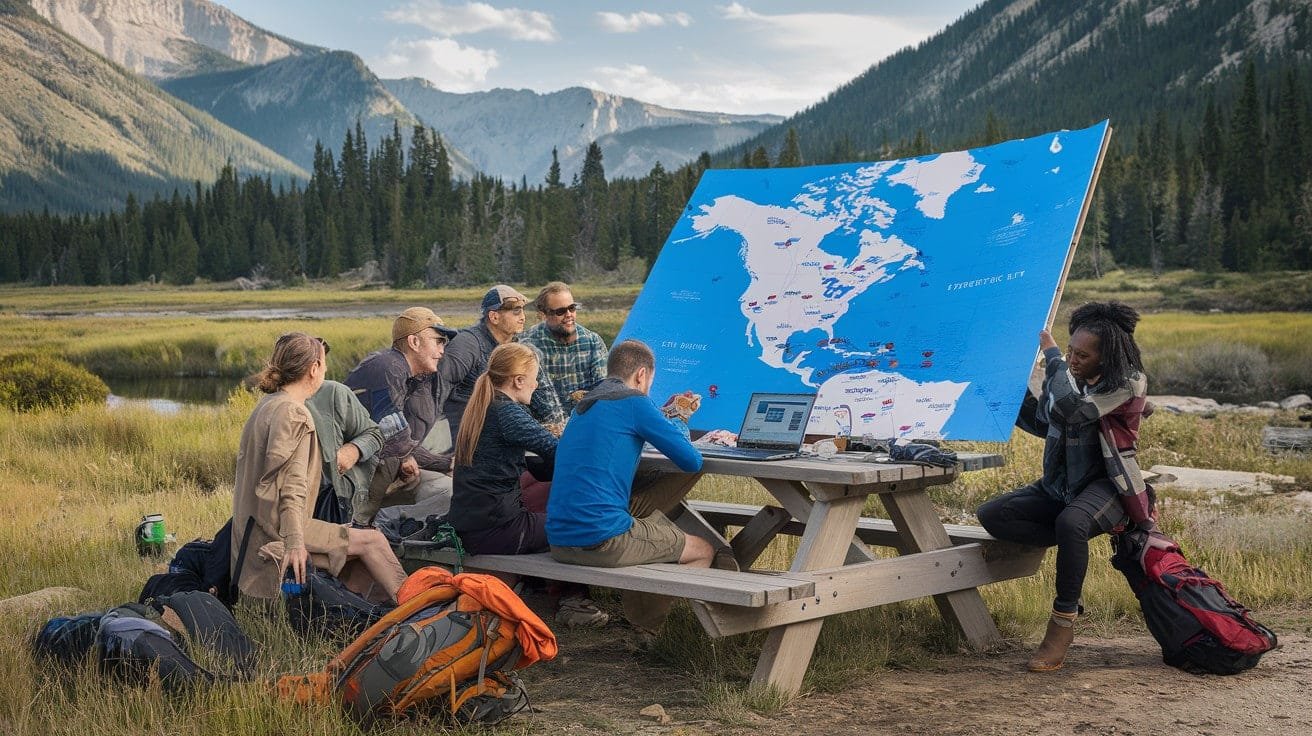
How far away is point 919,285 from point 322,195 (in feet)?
374

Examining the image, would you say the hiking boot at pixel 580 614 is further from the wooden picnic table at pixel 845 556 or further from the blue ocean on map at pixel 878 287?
the blue ocean on map at pixel 878 287

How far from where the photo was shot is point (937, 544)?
5141 mm

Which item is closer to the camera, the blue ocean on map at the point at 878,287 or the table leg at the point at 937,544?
the table leg at the point at 937,544


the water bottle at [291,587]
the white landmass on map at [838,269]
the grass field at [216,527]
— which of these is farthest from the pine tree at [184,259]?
the water bottle at [291,587]

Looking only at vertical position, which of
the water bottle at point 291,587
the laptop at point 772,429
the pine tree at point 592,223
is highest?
the pine tree at point 592,223

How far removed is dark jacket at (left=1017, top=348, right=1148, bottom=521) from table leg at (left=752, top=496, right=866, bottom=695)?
0.86m

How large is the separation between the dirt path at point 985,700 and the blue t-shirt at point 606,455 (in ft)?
2.13

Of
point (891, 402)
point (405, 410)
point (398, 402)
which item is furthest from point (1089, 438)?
point (405, 410)

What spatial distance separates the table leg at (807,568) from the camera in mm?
4457

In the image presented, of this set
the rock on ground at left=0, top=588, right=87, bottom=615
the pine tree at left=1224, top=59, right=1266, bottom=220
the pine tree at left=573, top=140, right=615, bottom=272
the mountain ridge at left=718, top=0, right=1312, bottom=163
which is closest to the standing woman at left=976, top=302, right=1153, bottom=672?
the rock on ground at left=0, top=588, right=87, bottom=615

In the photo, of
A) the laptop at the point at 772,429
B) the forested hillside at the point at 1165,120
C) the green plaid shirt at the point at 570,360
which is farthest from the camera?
the forested hillside at the point at 1165,120

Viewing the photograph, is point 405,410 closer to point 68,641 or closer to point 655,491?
point 655,491

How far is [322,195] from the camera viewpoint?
113500 millimetres

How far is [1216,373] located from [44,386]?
82.3ft
